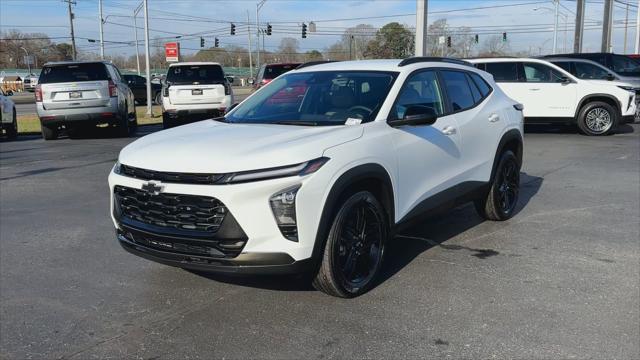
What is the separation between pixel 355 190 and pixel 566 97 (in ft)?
40.3

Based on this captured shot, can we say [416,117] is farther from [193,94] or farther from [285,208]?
[193,94]

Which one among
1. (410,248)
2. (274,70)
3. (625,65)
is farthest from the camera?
(625,65)

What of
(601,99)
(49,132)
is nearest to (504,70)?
(601,99)

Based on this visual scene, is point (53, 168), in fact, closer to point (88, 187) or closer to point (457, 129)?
point (88, 187)

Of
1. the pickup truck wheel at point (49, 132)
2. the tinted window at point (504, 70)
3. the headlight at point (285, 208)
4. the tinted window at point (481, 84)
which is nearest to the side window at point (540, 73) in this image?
the tinted window at point (504, 70)

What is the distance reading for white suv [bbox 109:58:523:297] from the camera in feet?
12.0

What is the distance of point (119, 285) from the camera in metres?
4.65

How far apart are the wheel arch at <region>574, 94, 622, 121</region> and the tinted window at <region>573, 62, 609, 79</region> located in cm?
69

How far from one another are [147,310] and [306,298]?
1.13m

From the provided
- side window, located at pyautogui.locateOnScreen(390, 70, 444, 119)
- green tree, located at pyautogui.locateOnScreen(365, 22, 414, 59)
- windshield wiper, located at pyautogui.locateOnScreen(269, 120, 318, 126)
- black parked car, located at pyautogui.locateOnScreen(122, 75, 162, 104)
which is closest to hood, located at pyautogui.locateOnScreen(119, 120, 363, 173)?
windshield wiper, located at pyautogui.locateOnScreen(269, 120, 318, 126)

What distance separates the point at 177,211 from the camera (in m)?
3.79

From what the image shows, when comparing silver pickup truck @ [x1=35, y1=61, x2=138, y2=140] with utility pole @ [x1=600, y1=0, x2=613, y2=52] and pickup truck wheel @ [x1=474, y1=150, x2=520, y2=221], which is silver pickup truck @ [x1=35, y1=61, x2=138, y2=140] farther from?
utility pole @ [x1=600, y1=0, x2=613, y2=52]

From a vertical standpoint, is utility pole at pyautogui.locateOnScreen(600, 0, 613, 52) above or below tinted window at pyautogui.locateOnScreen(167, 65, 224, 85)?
above

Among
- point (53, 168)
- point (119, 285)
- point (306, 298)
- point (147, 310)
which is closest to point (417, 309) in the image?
point (306, 298)
